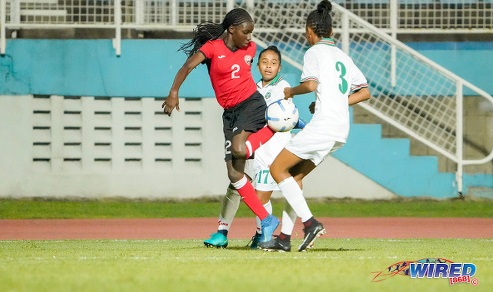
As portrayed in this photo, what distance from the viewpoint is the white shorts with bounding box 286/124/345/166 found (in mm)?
10688

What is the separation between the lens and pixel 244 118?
11.5 m

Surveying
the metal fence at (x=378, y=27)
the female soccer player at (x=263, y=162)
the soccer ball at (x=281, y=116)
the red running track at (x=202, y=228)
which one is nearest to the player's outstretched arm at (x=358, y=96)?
the soccer ball at (x=281, y=116)

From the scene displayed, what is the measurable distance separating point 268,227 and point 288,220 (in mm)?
196

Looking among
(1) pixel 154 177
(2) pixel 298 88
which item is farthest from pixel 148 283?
(1) pixel 154 177

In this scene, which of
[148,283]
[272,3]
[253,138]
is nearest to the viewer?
[148,283]

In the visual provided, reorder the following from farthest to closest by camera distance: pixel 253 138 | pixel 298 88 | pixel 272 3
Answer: pixel 272 3 < pixel 253 138 < pixel 298 88

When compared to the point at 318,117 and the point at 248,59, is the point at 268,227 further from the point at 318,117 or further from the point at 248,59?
the point at 248,59

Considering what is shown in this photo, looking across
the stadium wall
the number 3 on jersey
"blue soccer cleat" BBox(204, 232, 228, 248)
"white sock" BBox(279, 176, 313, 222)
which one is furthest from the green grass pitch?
the stadium wall

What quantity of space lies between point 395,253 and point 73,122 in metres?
11.4

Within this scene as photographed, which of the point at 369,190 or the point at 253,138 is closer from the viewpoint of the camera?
the point at 253,138

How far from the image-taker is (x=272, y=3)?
21.1 m

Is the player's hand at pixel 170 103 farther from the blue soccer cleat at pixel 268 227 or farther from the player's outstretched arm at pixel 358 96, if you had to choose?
the player's outstretched arm at pixel 358 96

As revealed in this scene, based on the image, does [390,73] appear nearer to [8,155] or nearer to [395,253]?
[8,155]

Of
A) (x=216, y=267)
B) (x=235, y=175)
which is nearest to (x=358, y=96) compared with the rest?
(x=235, y=175)
